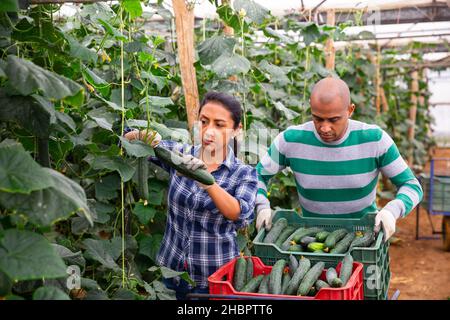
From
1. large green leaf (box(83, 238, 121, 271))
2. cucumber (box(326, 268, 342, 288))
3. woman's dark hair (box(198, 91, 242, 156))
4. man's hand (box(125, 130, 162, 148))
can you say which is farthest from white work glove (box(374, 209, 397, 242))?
large green leaf (box(83, 238, 121, 271))

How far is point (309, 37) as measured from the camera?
202 inches

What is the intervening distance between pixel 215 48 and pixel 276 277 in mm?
1627

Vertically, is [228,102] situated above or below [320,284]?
above

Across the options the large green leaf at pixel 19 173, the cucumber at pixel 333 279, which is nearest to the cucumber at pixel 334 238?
the cucumber at pixel 333 279

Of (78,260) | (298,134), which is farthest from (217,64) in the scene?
(78,260)

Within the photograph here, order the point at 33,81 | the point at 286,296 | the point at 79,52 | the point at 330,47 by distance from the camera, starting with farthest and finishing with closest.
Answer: the point at 330,47 → the point at 79,52 → the point at 286,296 → the point at 33,81

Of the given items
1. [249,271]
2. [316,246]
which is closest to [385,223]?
[316,246]

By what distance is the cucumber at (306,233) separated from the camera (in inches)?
116

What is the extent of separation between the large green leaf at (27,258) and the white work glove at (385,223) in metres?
1.76

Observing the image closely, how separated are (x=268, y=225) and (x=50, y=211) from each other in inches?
65.0

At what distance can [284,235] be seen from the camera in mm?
3020

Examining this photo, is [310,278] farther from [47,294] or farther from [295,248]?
[47,294]

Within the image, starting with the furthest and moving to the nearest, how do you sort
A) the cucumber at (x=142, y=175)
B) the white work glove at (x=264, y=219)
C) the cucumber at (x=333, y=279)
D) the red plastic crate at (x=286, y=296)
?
the white work glove at (x=264, y=219)
the cucumber at (x=142, y=175)
the cucumber at (x=333, y=279)
the red plastic crate at (x=286, y=296)

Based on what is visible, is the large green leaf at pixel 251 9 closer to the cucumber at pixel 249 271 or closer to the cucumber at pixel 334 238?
the cucumber at pixel 334 238
